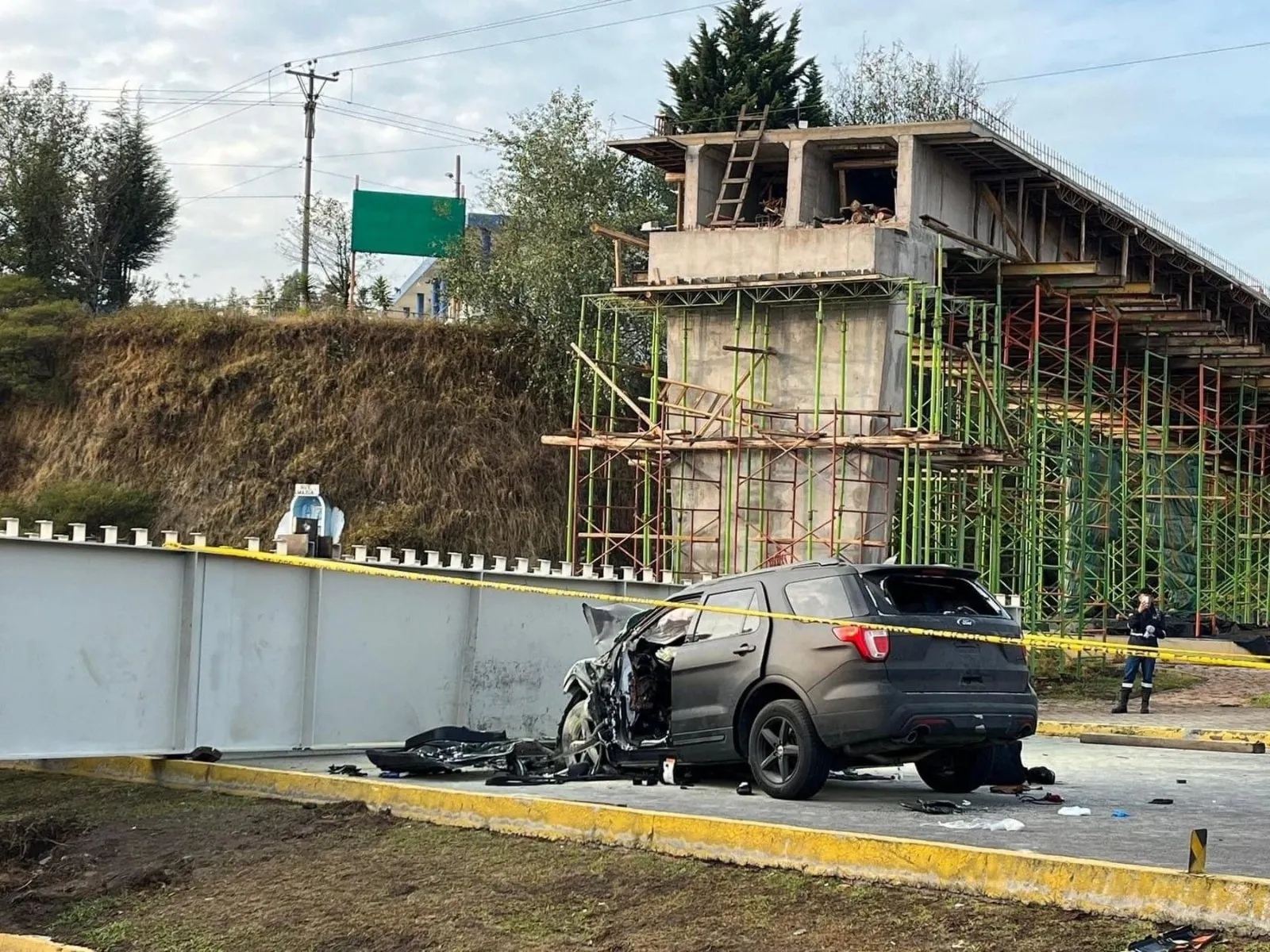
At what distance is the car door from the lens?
36.9ft

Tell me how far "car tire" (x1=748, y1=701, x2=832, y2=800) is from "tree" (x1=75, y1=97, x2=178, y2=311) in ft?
149

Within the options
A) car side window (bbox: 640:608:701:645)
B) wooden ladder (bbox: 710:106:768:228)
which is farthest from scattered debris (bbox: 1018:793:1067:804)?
wooden ladder (bbox: 710:106:768:228)

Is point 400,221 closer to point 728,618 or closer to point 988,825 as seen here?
point 728,618

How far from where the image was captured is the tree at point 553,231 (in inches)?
1660

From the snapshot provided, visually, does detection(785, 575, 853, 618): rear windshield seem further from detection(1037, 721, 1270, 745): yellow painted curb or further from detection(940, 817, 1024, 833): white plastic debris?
detection(1037, 721, 1270, 745): yellow painted curb

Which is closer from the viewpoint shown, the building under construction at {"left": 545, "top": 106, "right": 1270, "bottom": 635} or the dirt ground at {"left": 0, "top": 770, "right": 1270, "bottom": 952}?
the dirt ground at {"left": 0, "top": 770, "right": 1270, "bottom": 952}

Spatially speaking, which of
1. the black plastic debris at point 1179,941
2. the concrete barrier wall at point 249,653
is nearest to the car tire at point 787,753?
the concrete barrier wall at point 249,653

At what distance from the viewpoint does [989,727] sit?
10570mm

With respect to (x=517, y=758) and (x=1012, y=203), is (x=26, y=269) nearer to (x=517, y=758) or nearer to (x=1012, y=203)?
(x=1012, y=203)

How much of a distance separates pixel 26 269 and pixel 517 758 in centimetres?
4322

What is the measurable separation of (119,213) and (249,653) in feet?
141

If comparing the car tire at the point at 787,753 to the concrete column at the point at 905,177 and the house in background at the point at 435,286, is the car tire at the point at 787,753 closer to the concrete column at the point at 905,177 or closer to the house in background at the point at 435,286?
the concrete column at the point at 905,177

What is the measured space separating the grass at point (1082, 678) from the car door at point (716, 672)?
51.6 feet

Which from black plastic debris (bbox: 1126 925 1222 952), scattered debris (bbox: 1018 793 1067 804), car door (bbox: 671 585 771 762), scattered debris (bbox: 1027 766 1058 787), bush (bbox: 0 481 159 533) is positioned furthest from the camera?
bush (bbox: 0 481 159 533)
